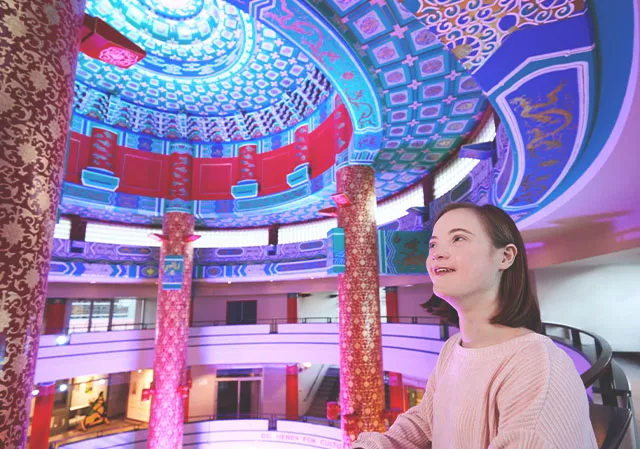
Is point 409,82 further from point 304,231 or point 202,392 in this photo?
point 202,392

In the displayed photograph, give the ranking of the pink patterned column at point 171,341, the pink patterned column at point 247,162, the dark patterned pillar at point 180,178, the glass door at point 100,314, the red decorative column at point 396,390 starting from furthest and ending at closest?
the glass door at point 100,314
the pink patterned column at point 247,162
the dark patterned pillar at point 180,178
the red decorative column at point 396,390
the pink patterned column at point 171,341

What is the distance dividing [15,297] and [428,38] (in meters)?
6.31

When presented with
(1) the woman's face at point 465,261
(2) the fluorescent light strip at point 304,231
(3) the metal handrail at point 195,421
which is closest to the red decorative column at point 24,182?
(1) the woman's face at point 465,261

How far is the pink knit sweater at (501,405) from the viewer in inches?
40.9

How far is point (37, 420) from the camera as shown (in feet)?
37.9

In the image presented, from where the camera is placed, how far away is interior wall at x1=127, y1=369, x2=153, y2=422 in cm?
1630

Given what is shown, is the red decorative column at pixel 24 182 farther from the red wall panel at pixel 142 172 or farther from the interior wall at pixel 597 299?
the red wall panel at pixel 142 172

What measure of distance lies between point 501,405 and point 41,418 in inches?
608

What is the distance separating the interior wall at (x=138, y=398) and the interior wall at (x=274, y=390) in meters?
5.33

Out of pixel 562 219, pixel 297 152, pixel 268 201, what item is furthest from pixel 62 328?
pixel 562 219

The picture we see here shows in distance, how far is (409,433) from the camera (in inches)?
63.7

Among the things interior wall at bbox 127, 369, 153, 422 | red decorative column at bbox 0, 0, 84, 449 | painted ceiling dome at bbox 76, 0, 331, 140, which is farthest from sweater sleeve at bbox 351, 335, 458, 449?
interior wall at bbox 127, 369, 153, 422

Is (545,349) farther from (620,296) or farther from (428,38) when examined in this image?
(620,296)

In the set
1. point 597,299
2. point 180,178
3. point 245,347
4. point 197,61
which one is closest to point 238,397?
point 245,347
